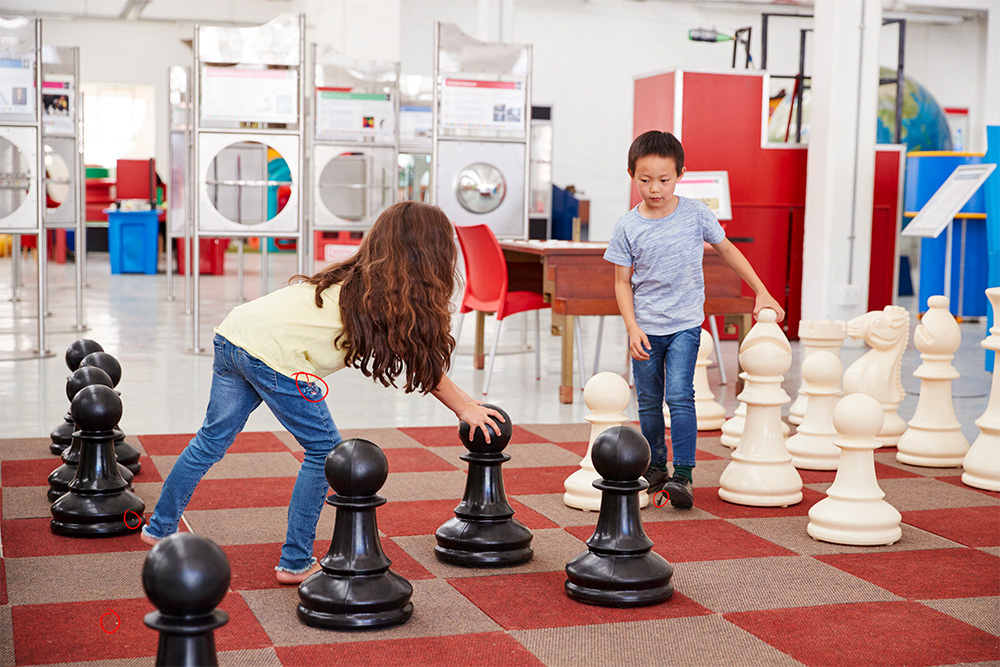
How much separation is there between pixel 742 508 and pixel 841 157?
4.79 m

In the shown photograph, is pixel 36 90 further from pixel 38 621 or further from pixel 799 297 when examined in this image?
pixel 799 297

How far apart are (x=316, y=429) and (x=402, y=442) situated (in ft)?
5.51

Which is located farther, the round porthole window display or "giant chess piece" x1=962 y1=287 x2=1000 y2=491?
the round porthole window display

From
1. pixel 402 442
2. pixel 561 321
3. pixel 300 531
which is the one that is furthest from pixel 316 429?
pixel 561 321

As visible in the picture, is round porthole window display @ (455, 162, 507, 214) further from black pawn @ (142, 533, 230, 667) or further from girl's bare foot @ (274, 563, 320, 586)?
black pawn @ (142, 533, 230, 667)

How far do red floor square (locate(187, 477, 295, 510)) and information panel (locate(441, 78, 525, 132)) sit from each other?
380cm

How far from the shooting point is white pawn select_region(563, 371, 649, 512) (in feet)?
9.45

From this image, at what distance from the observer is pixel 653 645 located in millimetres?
1962

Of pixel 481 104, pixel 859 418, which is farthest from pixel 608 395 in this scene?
pixel 481 104

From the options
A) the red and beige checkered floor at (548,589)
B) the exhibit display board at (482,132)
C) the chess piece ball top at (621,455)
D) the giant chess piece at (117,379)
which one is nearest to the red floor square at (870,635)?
the red and beige checkered floor at (548,589)

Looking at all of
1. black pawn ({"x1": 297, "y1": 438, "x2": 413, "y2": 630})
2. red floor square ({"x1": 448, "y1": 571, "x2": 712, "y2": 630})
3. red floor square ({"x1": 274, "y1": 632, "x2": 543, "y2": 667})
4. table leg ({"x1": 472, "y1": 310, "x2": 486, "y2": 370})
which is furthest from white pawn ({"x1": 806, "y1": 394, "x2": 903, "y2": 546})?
table leg ({"x1": 472, "y1": 310, "x2": 486, "y2": 370})

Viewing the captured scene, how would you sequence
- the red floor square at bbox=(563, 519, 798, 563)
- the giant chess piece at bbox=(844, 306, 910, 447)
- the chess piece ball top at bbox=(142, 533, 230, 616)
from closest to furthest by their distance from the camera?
the chess piece ball top at bbox=(142, 533, 230, 616), the red floor square at bbox=(563, 519, 798, 563), the giant chess piece at bbox=(844, 306, 910, 447)

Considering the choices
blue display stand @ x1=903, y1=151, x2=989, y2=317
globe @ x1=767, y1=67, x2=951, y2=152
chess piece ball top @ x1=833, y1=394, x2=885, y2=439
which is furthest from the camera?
globe @ x1=767, y1=67, x2=951, y2=152

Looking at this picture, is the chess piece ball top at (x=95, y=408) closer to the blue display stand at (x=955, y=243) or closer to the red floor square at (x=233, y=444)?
the red floor square at (x=233, y=444)
